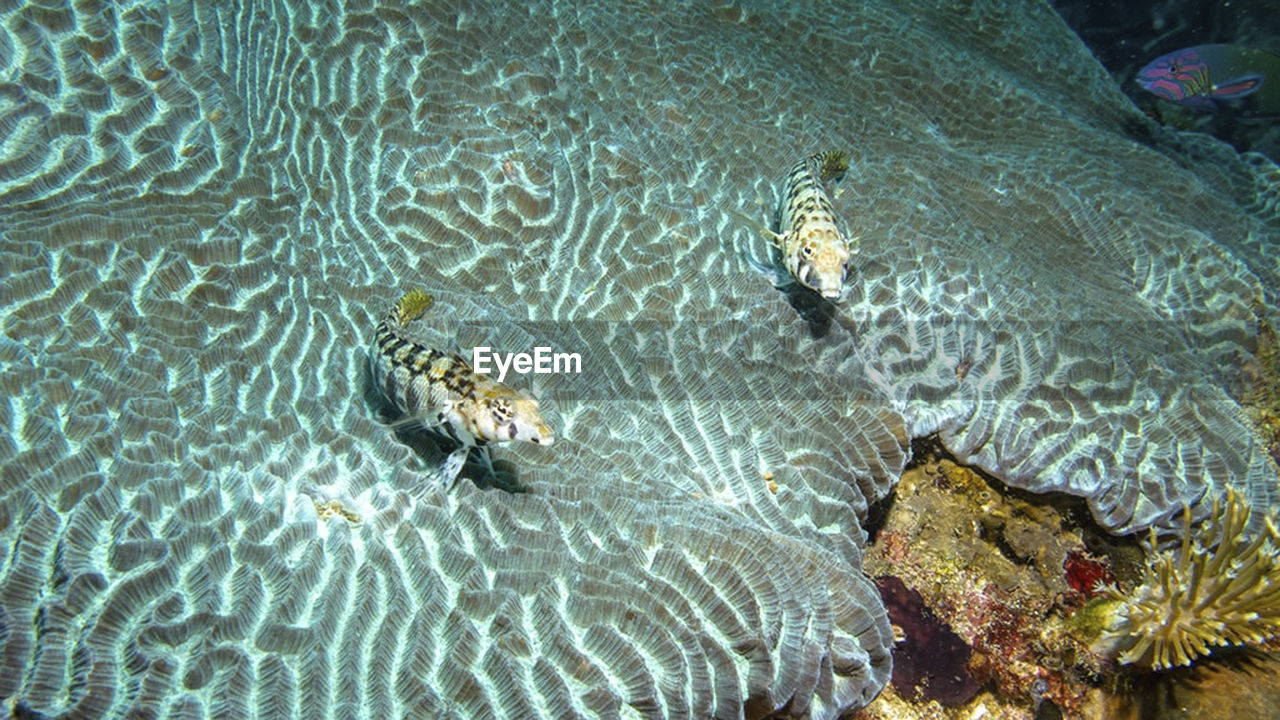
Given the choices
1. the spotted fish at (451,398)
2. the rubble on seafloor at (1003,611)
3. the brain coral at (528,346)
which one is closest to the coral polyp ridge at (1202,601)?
the rubble on seafloor at (1003,611)

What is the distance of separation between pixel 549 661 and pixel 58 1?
402 cm

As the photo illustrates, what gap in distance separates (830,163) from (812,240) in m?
1.17

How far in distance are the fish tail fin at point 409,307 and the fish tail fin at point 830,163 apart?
236 centimetres

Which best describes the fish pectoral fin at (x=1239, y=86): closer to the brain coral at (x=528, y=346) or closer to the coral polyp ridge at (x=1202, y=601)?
the brain coral at (x=528, y=346)

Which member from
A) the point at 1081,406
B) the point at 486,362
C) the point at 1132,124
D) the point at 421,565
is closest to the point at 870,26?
the point at 1132,124

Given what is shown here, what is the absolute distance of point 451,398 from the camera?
2.42 metres

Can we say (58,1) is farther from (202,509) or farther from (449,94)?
(202,509)

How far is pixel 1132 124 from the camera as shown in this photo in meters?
6.08

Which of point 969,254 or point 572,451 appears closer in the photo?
point 572,451

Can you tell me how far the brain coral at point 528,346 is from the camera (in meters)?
2.24

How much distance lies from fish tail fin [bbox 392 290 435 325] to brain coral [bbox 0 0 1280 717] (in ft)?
0.50

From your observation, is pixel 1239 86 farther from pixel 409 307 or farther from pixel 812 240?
pixel 409 307

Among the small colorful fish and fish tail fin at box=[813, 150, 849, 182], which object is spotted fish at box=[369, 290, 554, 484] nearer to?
fish tail fin at box=[813, 150, 849, 182]

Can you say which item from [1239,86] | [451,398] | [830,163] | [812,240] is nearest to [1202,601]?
[812,240]
